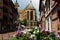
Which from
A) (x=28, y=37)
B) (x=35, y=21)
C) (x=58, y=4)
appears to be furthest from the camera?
(x=35, y=21)

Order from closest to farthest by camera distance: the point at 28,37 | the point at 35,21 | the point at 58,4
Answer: the point at 28,37
the point at 58,4
the point at 35,21

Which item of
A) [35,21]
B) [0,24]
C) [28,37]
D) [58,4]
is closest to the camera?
[28,37]

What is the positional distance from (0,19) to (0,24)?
3.14 ft

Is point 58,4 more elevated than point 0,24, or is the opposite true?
point 58,4

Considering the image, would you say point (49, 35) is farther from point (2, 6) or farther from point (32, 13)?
point (32, 13)

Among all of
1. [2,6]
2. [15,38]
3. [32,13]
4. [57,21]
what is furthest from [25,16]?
[15,38]

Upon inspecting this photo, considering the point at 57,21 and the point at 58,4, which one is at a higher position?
the point at 58,4

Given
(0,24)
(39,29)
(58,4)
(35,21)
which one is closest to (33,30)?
(39,29)

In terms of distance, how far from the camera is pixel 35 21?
4710 inches

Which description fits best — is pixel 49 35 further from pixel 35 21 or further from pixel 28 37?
pixel 35 21

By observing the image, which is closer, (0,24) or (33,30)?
(33,30)

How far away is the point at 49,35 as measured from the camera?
7.39 meters

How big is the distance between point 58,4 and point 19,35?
10291mm

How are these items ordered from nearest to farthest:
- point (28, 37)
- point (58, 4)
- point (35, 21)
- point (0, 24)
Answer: point (28, 37), point (58, 4), point (0, 24), point (35, 21)
